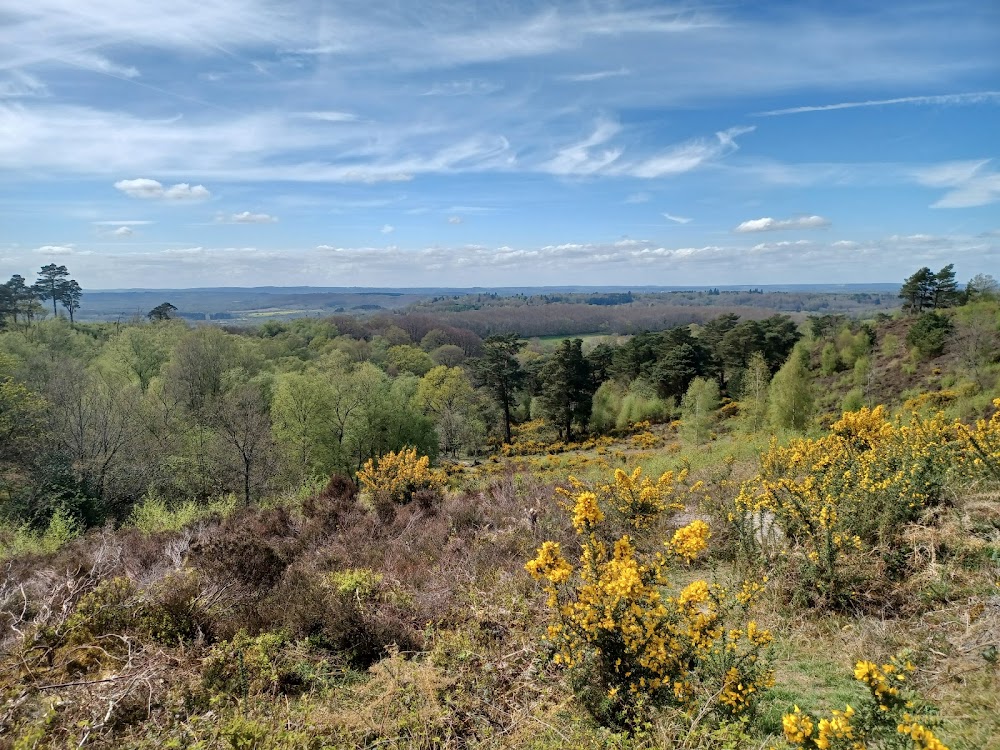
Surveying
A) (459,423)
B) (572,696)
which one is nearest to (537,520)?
(572,696)

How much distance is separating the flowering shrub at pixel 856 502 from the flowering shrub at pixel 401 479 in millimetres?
7912

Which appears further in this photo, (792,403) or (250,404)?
(250,404)

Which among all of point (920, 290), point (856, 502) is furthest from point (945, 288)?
point (856, 502)

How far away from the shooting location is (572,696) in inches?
153

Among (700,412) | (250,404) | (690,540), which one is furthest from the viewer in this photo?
(700,412)

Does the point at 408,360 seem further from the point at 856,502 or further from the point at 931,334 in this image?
the point at 856,502

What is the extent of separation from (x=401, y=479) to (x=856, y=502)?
383 inches

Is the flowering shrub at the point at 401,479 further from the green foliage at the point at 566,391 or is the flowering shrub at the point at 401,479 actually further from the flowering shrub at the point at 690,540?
the green foliage at the point at 566,391

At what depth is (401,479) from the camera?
12.8 metres

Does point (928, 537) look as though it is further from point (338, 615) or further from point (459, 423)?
point (459, 423)

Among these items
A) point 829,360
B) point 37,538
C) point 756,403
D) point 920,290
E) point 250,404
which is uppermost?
point 920,290

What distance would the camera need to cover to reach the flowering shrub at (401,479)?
Answer: 12195mm

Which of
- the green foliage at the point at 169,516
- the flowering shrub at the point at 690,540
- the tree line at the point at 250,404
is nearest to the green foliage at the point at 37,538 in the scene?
the tree line at the point at 250,404

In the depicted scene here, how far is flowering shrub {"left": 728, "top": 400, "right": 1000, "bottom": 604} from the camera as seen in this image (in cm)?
512
